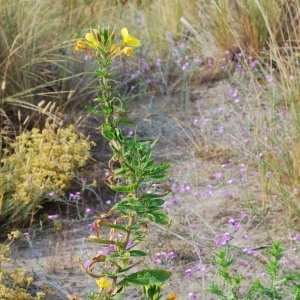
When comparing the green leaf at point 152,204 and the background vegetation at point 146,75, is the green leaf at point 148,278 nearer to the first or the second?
the green leaf at point 152,204

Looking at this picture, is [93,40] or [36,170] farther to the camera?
[36,170]

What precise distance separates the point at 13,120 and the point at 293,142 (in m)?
1.63

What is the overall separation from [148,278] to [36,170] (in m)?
1.65

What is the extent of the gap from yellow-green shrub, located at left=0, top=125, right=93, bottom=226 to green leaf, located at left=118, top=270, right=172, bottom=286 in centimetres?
140

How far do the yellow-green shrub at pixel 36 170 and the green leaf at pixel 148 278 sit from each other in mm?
1395

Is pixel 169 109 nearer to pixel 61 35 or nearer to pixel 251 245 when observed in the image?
pixel 61 35

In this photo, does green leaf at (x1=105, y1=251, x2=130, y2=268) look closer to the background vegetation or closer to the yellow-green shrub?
the background vegetation

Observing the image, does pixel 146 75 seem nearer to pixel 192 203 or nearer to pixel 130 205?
pixel 192 203

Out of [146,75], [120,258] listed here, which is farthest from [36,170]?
[146,75]

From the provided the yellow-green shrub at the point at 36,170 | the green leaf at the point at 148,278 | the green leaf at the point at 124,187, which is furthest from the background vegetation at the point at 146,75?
the green leaf at the point at 148,278

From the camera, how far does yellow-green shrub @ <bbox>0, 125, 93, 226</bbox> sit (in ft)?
10.6

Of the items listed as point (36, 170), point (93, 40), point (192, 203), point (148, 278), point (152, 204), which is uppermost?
point (93, 40)

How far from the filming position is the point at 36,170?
3400mm

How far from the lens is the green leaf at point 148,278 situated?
A: 185 centimetres
